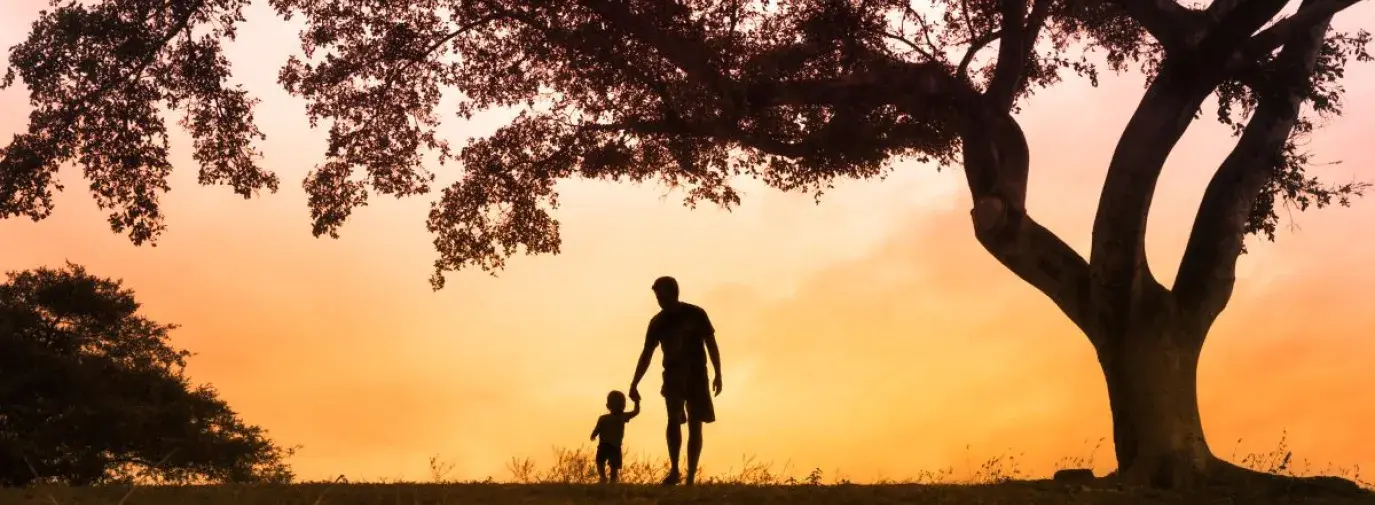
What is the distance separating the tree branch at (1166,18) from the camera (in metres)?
16.0

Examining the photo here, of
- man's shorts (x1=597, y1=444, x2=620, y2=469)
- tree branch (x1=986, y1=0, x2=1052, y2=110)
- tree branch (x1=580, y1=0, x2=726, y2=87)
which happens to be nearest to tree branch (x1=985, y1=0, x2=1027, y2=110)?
tree branch (x1=986, y1=0, x2=1052, y2=110)

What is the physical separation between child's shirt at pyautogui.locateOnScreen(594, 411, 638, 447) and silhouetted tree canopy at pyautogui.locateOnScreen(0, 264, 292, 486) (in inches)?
527

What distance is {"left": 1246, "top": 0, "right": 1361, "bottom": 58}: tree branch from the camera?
51.1 ft

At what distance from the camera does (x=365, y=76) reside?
18922mm

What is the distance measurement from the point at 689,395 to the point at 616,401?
179cm

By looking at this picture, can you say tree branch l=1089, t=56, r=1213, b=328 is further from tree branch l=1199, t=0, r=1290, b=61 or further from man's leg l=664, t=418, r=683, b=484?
man's leg l=664, t=418, r=683, b=484

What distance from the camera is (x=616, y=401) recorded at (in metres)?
15.0

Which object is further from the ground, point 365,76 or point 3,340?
point 365,76

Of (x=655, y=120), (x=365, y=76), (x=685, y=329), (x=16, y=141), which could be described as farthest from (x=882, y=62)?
(x=16, y=141)

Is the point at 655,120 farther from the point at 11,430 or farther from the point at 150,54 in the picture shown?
the point at 11,430

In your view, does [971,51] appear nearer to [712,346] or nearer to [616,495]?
[712,346]

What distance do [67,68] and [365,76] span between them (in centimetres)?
417

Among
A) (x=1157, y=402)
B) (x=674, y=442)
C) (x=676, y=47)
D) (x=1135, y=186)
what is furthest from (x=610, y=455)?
(x=1135, y=186)

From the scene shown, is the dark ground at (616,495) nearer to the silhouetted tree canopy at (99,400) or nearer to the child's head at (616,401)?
the child's head at (616,401)
